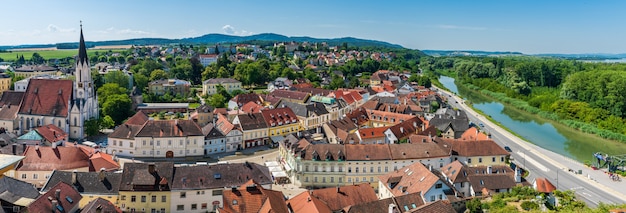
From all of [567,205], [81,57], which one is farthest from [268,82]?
[567,205]

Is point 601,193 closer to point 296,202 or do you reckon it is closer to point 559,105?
point 296,202

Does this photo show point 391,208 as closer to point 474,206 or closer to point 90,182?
point 474,206

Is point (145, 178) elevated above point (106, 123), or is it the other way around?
point (145, 178)

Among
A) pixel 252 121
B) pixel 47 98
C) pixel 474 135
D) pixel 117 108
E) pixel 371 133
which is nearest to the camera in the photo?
pixel 474 135

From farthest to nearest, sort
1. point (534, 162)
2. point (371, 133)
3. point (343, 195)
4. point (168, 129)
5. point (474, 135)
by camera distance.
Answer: point (371, 133)
point (474, 135)
point (534, 162)
point (168, 129)
point (343, 195)

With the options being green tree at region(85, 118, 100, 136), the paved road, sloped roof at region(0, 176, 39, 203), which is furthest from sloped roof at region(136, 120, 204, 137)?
the paved road

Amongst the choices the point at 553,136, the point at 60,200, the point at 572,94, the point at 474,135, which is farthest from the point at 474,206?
the point at 572,94
